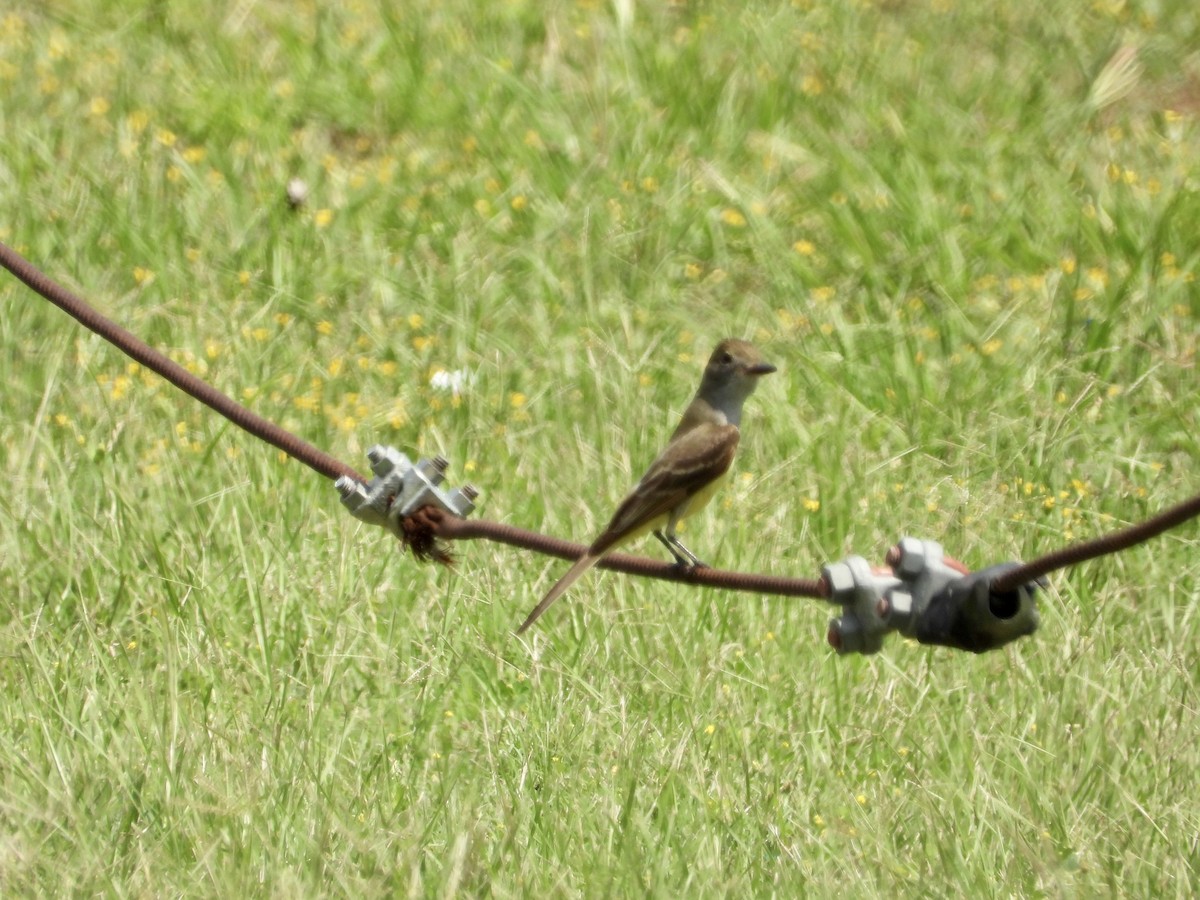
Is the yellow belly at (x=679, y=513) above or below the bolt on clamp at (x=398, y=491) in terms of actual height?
below

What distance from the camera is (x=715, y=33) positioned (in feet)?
30.4

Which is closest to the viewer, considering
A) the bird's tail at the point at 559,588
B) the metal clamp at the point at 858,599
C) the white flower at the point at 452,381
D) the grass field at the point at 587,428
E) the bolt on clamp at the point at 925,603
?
the bolt on clamp at the point at 925,603

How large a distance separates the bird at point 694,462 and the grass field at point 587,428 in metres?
0.31

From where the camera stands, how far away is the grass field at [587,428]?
14.2 ft

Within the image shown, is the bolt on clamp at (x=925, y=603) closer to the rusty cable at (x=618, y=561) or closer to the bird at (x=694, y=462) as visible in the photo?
the rusty cable at (x=618, y=561)

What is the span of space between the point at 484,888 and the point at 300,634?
4.70 ft

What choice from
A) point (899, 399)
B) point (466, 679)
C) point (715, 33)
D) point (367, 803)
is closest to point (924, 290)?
point (899, 399)

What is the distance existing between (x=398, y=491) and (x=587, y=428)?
8.17 feet

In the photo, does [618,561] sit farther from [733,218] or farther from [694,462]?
[733,218]

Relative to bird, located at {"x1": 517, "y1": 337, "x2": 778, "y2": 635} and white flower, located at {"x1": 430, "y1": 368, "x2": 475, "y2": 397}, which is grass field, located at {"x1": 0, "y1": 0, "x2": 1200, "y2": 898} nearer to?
white flower, located at {"x1": 430, "y1": 368, "x2": 475, "y2": 397}

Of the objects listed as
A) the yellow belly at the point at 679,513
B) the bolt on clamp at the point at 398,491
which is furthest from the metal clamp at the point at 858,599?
the yellow belly at the point at 679,513

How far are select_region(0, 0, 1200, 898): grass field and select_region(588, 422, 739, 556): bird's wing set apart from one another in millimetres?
369

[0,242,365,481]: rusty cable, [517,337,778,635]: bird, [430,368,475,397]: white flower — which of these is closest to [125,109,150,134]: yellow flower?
[430,368,475,397]: white flower

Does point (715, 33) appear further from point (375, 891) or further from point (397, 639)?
point (375, 891)
